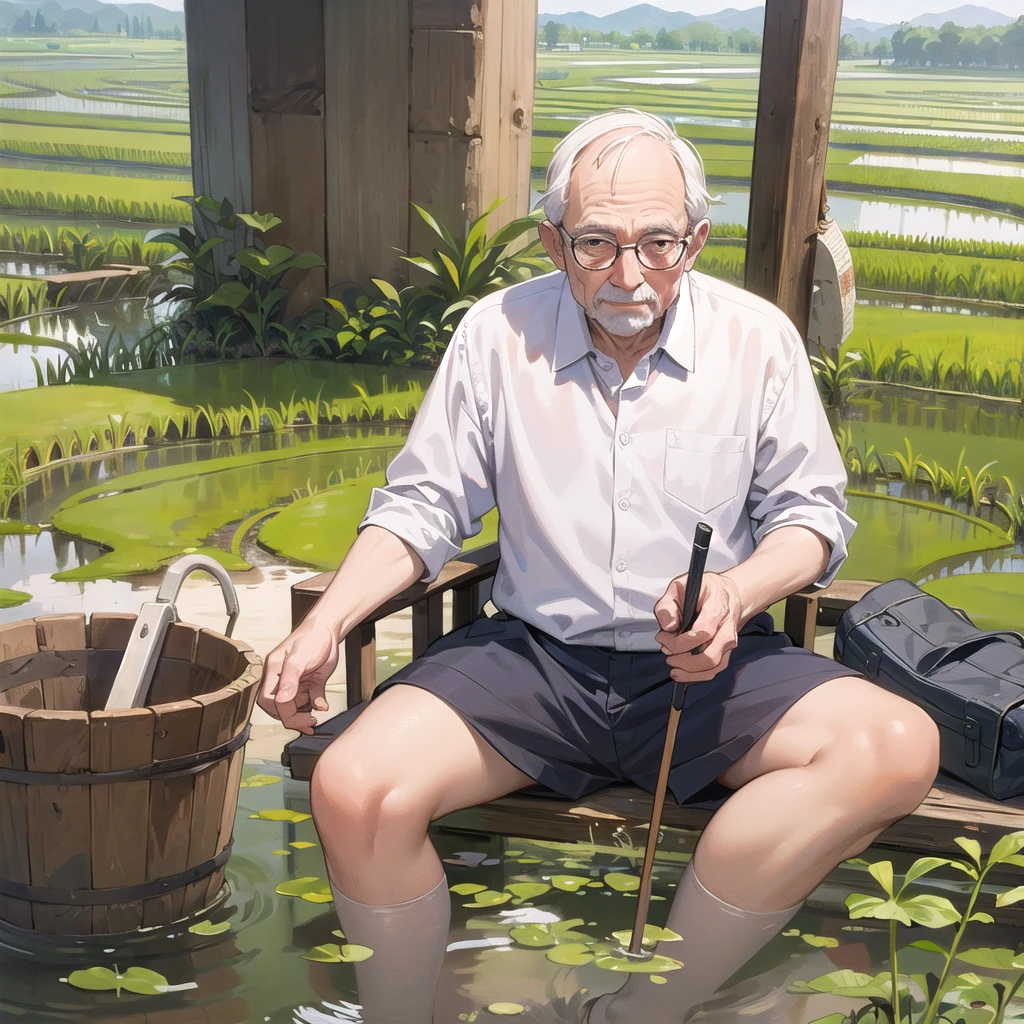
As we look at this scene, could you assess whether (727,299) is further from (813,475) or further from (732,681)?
(732,681)

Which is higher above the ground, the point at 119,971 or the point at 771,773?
the point at 771,773

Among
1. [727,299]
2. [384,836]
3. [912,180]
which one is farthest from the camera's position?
[912,180]

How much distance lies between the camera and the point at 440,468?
2729 mm

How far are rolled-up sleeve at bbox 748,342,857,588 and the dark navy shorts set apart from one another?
0.25 metres

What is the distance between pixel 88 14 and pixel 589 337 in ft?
34.0

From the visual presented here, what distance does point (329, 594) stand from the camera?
259cm

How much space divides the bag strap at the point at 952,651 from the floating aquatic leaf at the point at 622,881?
716 mm

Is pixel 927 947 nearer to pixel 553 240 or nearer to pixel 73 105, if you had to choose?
pixel 553 240

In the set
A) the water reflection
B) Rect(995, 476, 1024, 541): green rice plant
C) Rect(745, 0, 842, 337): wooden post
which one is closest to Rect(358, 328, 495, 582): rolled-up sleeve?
Rect(745, 0, 842, 337): wooden post

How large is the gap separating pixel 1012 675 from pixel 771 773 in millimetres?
598

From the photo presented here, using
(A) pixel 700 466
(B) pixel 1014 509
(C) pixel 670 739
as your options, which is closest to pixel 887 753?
(C) pixel 670 739

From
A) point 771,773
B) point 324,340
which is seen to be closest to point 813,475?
point 771,773

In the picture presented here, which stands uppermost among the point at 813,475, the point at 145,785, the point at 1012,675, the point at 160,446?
the point at 813,475

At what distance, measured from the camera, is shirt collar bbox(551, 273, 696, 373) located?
→ 270 centimetres
